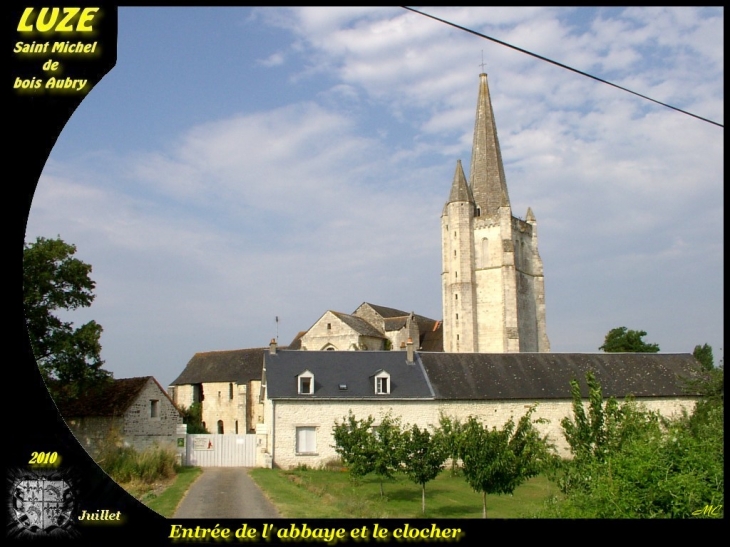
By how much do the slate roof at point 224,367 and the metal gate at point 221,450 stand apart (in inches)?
755

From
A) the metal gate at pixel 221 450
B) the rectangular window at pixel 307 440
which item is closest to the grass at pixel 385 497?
the rectangular window at pixel 307 440

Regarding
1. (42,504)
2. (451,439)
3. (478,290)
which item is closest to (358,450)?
(451,439)

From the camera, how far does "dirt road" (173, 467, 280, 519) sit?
12.4m

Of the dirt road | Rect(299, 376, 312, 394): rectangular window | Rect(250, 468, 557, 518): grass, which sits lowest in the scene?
Rect(250, 468, 557, 518): grass

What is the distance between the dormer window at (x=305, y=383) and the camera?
2928 cm

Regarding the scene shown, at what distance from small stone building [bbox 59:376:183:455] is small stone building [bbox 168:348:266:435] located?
18.2 meters

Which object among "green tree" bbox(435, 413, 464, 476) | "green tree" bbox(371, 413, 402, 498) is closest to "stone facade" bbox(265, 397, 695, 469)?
"green tree" bbox(371, 413, 402, 498)

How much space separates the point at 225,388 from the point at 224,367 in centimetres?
215

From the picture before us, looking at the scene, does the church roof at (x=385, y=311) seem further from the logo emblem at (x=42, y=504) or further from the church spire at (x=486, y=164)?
the logo emblem at (x=42, y=504)

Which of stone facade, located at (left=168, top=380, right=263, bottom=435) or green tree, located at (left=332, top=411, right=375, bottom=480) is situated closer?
green tree, located at (left=332, top=411, right=375, bottom=480)

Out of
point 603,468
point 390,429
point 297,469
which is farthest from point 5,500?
point 297,469

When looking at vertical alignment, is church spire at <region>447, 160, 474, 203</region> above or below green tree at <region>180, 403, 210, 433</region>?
above

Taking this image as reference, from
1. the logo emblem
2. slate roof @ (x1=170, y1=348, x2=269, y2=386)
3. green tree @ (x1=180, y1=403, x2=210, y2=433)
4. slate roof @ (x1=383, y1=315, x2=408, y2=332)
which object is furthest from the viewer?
slate roof @ (x1=383, y1=315, x2=408, y2=332)

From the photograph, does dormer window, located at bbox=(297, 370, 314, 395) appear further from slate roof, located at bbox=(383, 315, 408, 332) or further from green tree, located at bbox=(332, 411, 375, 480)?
slate roof, located at bbox=(383, 315, 408, 332)
